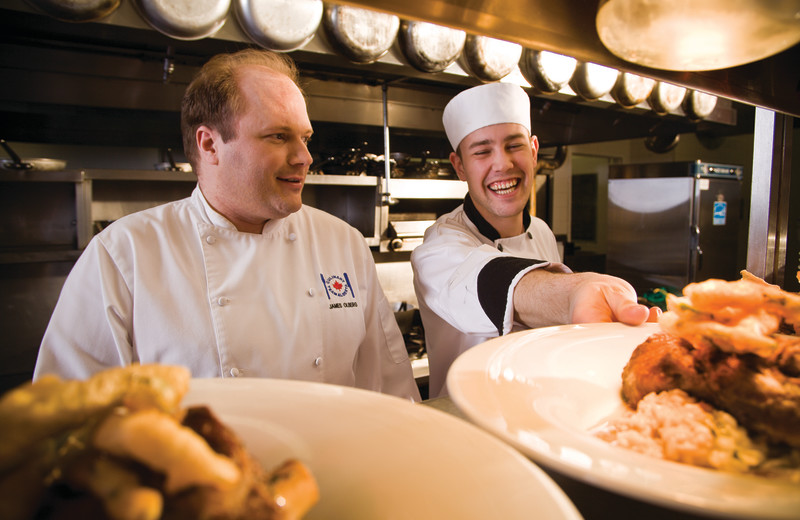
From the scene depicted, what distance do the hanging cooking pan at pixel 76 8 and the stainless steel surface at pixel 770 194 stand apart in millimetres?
2297

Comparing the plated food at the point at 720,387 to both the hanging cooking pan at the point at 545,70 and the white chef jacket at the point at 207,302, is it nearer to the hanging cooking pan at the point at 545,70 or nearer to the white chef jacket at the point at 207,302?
the white chef jacket at the point at 207,302

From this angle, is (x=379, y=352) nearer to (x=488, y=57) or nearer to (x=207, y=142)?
(x=207, y=142)

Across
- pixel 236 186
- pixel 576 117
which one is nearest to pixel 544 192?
pixel 576 117

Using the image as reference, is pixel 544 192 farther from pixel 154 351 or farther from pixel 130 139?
pixel 154 351

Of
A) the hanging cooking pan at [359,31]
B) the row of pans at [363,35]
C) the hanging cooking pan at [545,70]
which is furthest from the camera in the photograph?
the hanging cooking pan at [545,70]

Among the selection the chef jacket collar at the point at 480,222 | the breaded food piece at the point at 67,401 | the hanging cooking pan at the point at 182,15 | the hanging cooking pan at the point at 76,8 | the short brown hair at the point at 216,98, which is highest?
the hanging cooking pan at the point at 182,15

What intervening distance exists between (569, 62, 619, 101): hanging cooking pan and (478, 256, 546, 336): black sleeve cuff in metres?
2.45

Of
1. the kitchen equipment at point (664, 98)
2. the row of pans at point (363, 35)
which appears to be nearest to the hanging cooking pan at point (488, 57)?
the row of pans at point (363, 35)

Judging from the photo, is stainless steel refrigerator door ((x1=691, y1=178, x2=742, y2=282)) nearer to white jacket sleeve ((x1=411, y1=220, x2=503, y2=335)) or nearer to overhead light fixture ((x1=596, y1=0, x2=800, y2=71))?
white jacket sleeve ((x1=411, y1=220, x2=503, y2=335))

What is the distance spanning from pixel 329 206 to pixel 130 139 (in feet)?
5.09

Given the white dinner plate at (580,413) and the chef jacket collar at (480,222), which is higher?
the chef jacket collar at (480,222)

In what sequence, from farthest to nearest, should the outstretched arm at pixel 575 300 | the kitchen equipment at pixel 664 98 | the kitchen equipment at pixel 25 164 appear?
the kitchen equipment at pixel 664 98
the kitchen equipment at pixel 25 164
the outstretched arm at pixel 575 300

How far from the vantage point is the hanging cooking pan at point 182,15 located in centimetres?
202

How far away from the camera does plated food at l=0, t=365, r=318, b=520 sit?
0.29 metres
